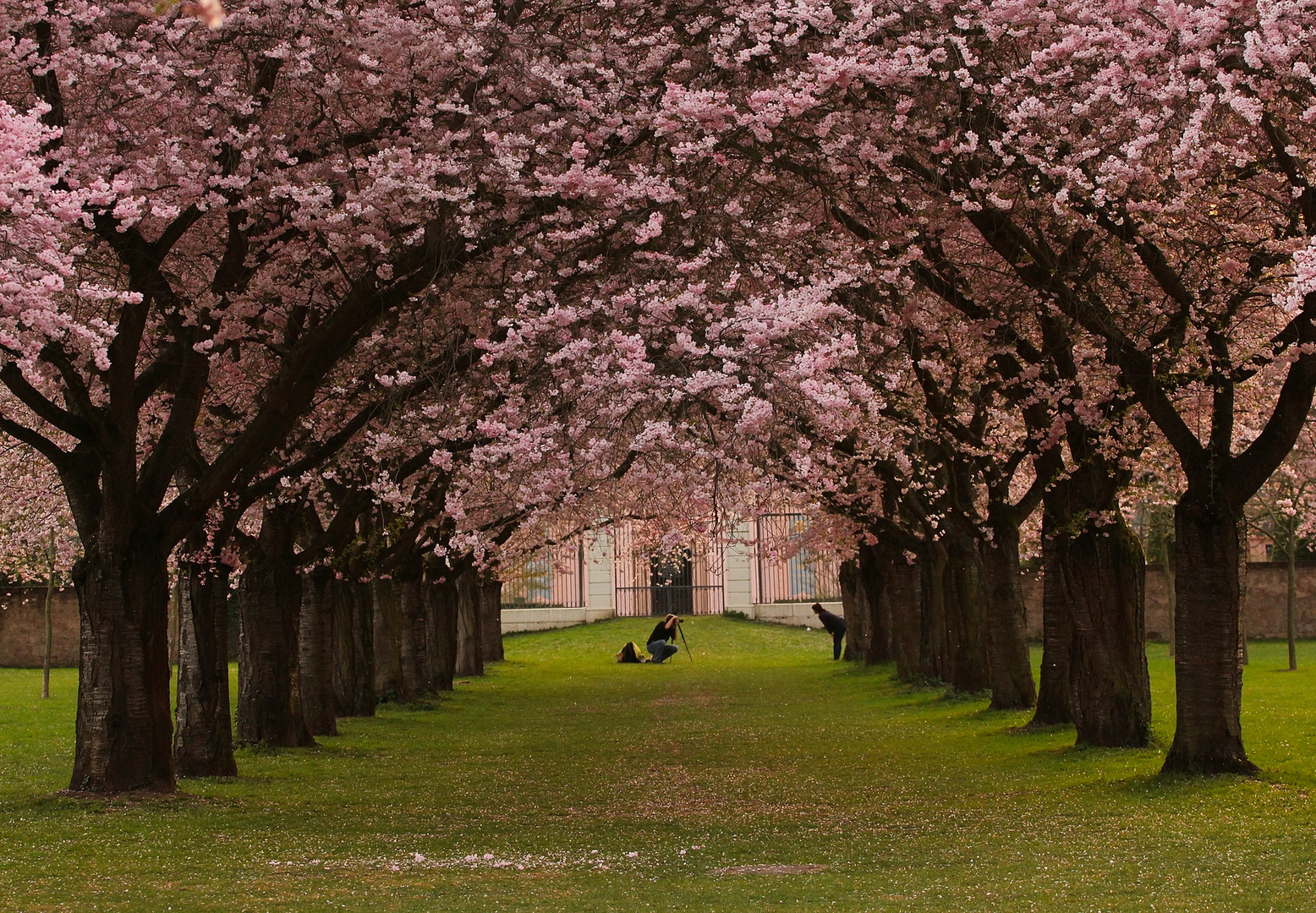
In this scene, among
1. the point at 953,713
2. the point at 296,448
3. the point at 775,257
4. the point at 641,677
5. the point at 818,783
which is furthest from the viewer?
the point at 641,677

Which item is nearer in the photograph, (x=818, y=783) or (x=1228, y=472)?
(x=1228, y=472)

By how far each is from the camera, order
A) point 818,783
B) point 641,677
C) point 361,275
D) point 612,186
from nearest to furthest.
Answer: point 612,186 → point 361,275 → point 818,783 → point 641,677

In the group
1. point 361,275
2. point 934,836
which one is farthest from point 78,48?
point 934,836

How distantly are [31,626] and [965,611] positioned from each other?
114ft

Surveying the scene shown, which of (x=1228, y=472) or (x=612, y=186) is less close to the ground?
(x=612, y=186)

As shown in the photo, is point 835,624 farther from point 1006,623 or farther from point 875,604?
point 1006,623

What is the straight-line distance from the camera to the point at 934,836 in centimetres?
1166

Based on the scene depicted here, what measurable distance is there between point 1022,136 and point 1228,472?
446cm

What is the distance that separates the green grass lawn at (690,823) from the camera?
9.02 metres

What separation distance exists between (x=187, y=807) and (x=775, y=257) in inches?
294

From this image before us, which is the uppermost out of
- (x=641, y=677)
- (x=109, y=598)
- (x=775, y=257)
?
(x=775, y=257)

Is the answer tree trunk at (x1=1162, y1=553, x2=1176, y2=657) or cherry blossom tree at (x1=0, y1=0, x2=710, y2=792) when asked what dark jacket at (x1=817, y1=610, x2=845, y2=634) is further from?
cherry blossom tree at (x1=0, y1=0, x2=710, y2=792)

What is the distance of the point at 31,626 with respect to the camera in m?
47.9

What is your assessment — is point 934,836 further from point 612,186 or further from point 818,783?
point 612,186
